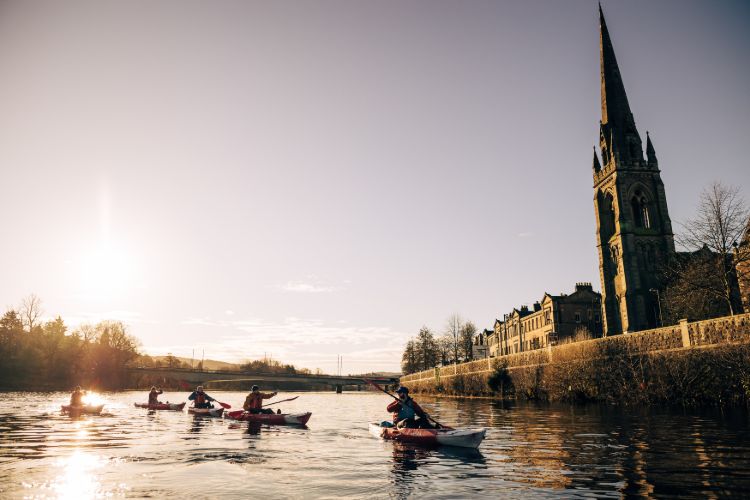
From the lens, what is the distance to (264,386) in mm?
152125

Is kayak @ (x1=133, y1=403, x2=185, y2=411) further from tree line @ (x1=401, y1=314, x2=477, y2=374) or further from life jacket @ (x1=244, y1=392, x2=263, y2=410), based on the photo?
tree line @ (x1=401, y1=314, x2=477, y2=374)

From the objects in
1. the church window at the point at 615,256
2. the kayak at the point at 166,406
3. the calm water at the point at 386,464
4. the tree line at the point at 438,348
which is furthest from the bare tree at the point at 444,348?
the calm water at the point at 386,464

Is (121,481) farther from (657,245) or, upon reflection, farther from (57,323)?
(57,323)

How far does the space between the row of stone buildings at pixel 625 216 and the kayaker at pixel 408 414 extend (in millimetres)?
41068

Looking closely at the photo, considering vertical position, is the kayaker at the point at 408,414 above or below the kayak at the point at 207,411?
above

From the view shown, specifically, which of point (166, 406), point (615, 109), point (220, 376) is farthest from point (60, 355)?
point (615, 109)

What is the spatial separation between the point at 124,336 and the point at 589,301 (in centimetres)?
9681

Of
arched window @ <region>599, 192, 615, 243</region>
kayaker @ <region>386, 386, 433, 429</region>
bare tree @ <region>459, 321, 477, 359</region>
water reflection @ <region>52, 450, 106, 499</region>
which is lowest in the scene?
water reflection @ <region>52, 450, 106, 499</region>

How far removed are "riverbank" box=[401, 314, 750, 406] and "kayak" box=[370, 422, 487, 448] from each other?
18.4 metres

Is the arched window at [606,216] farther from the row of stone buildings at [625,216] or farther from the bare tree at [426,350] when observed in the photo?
the bare tree at [426,350]

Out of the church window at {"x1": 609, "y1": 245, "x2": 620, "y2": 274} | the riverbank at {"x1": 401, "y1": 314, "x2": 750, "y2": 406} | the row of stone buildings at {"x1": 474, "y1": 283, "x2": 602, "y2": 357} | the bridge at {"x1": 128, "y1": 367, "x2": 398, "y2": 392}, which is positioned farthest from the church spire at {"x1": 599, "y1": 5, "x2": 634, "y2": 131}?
the bridge at {"x1": 128, "y1": 367, "x2": 398, "y2": 392}

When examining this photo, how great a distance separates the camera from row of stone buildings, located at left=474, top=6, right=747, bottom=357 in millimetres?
60375

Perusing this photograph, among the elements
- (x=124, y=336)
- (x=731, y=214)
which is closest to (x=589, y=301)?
(x=731, y=214)

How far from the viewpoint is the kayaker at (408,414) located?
16.8 meters
